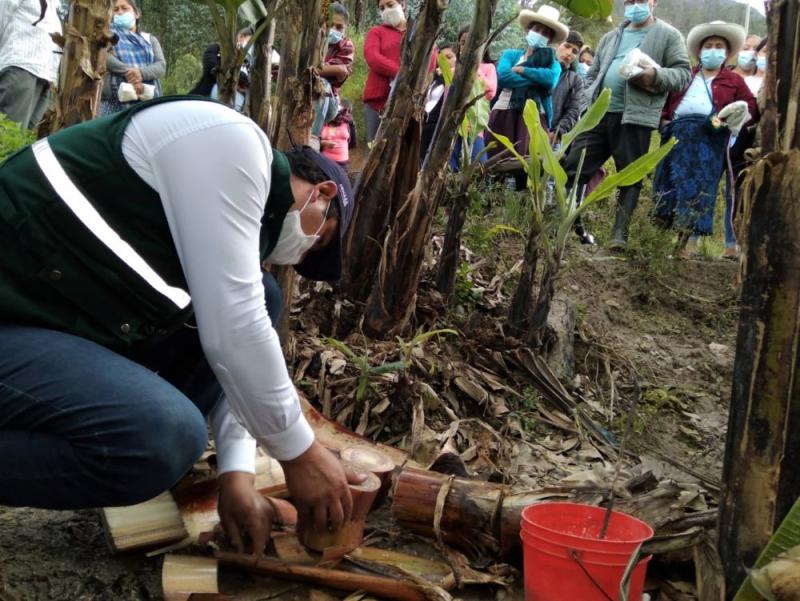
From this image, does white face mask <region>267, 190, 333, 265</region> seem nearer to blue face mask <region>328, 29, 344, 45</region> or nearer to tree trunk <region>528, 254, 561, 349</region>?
tree trunk <region>528, 254, 561, 349</region>

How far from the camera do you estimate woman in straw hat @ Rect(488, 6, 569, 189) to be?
17.6 ft

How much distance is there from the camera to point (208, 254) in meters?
1.59

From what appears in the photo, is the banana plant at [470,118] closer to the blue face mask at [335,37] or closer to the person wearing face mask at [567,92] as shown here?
the blue face mask at [335,37]

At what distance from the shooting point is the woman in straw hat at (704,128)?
207 inches

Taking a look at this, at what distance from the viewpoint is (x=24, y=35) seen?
4641mm

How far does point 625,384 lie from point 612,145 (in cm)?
204

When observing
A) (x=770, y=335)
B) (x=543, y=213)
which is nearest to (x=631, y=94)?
(x=543, y=213)

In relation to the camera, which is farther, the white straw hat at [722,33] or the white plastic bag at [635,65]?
the white straw hat at [722,33]

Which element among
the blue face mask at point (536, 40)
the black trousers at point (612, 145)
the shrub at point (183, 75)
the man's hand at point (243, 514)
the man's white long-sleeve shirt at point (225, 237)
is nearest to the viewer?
the man's white long-sleeve shirt at point (225, 237)

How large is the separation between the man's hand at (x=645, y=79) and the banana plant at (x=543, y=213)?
165cm

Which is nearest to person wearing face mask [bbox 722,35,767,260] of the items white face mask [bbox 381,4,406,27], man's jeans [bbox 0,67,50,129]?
white face mask [bbox 381,4,406,27]

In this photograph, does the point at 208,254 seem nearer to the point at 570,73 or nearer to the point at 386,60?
the point at 386,60

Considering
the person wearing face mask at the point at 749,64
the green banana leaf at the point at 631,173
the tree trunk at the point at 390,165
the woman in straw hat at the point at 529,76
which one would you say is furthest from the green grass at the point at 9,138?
the person wearing face mask at the point at 749,64

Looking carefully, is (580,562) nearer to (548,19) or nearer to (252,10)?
(252,10)
